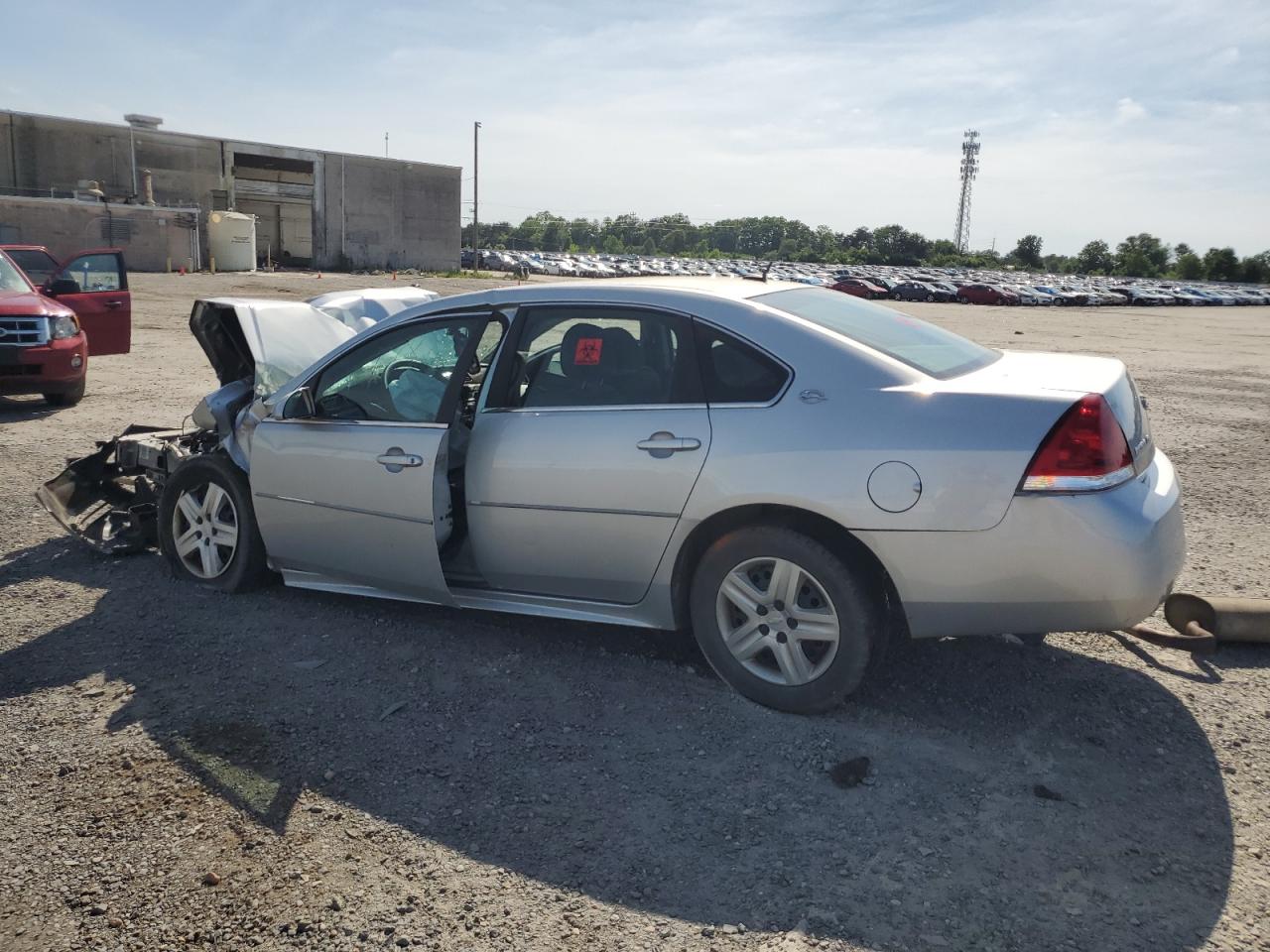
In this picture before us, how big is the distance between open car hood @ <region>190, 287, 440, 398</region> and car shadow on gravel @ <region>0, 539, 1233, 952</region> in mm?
1470

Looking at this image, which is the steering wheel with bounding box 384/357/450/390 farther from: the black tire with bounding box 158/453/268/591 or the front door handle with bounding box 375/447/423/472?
the black tire with bounding box 158/453/268/591

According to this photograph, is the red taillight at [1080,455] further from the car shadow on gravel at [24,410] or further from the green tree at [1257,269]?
the green tree at [1257,269]

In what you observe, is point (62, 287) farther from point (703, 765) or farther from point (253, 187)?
point (253, 187)

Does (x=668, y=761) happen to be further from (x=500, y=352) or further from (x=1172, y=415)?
(x=1172, y=415)

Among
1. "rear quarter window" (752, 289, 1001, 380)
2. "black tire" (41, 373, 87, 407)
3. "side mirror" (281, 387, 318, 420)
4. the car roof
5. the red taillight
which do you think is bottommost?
"black tire" (41, 373, 87, 407)

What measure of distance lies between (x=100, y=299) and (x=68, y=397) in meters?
2.08

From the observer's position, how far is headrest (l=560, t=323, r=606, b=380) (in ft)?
14.8

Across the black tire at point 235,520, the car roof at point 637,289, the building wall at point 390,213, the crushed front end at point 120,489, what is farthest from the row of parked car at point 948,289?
the car roof at point 637,289

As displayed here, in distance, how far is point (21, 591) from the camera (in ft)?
18.0

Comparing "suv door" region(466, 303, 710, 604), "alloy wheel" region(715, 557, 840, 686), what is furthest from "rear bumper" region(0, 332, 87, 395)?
"alloy wheel" region(715, 557, 840, 686)

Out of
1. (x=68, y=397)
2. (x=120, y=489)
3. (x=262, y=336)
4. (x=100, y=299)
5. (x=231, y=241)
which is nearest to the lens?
(x=262, y=336)

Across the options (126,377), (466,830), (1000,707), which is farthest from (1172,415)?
(126,377)

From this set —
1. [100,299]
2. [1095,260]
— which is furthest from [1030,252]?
[100,299]

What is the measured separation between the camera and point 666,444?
415cm
